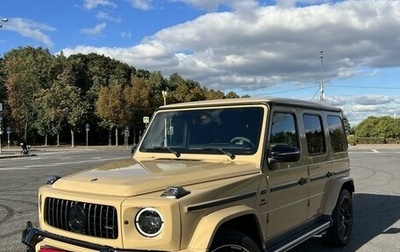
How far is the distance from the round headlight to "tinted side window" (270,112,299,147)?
1.81 meters

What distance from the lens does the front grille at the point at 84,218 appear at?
3678 mm

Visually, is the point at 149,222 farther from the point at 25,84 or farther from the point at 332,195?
the point at 25,84

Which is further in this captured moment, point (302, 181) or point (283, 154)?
point (302, 181)

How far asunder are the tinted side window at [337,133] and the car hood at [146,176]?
2.52 metres

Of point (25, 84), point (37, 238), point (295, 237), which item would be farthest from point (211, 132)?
point (25, 84)

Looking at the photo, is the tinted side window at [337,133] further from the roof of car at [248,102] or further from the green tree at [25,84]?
the green tree at [25,84]

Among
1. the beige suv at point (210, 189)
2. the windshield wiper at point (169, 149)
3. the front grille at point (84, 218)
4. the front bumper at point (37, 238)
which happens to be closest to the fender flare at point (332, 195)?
the beige suv at point (210, 189)

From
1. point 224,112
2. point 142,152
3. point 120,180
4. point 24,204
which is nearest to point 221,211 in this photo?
point 120,180

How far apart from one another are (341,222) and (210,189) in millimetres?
3500

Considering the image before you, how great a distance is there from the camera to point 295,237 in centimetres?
517

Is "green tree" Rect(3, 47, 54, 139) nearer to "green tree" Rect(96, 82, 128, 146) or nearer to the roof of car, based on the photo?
"green tree" Rect(96, 82, 128, 146)

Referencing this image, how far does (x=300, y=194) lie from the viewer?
5.51 meters

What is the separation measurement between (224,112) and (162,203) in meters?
1.86

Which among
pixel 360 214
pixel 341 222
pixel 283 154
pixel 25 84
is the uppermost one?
pixel 25 84
